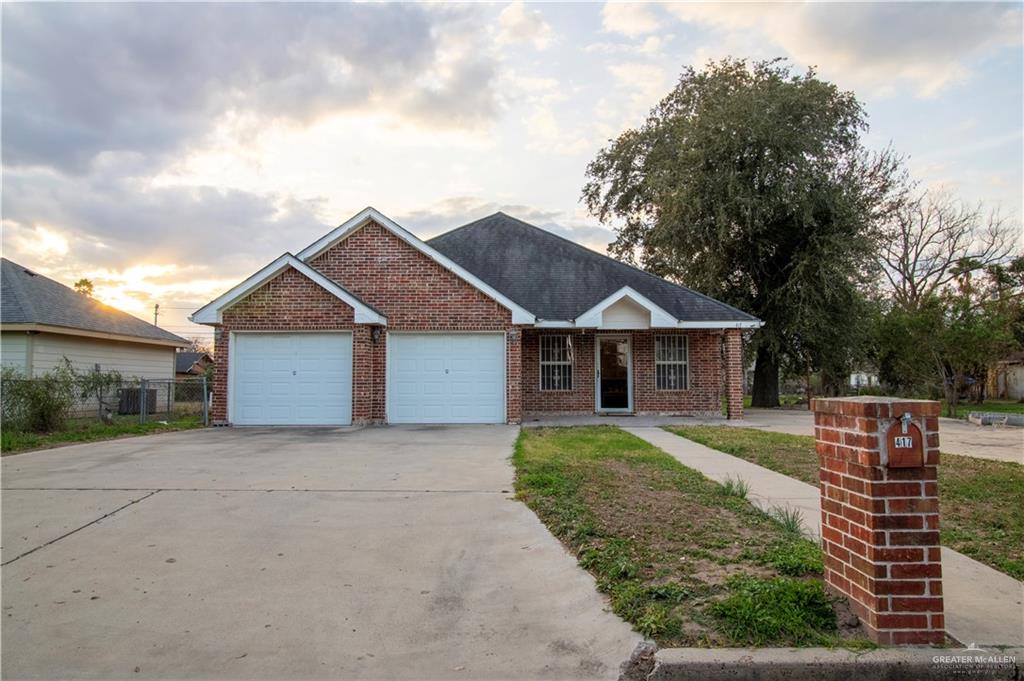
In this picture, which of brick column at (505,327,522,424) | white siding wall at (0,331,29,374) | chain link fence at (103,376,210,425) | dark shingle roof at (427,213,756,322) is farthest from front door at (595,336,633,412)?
white siding wall at (0,331,29,374)

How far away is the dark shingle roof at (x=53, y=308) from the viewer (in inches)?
680

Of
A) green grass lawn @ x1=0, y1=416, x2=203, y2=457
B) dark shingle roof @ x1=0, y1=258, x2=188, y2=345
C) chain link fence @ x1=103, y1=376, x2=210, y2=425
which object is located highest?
dark shingle roof @ x1=0, y1=258, x2=188, y2=345

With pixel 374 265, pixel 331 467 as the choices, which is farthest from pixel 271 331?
pixel 331 467

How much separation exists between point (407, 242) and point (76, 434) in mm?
7787

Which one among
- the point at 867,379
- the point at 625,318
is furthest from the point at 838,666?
the point at 867,379

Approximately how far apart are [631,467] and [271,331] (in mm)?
9208

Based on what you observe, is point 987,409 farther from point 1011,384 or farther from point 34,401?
point 34,401

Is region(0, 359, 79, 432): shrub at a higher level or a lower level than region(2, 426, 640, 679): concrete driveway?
higher

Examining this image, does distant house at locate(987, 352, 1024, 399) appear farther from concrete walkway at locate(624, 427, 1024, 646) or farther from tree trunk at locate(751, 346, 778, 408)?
concrete walkway at locate(624, 427, 1024, 646)

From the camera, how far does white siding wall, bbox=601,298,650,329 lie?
15984mm

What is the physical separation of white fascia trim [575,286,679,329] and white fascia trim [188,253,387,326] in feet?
17.0

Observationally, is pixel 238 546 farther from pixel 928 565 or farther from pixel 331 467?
pixel 928 565

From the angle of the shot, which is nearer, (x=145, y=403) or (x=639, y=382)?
(x=145, y=403)

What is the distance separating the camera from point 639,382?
17031 mm
